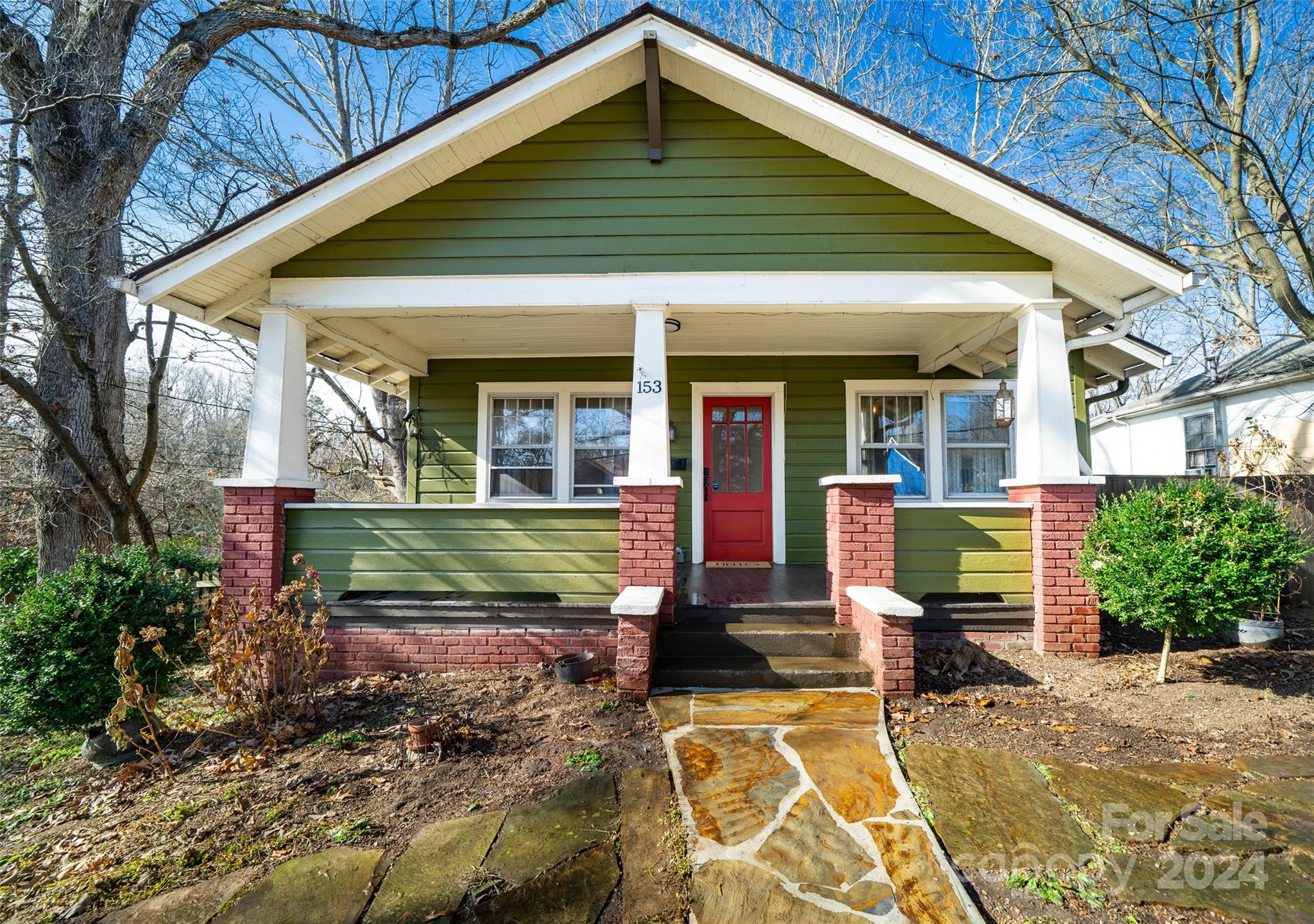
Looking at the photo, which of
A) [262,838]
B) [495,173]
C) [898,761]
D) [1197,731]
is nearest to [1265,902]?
[898,761]

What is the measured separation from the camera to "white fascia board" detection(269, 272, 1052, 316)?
16.8 ft

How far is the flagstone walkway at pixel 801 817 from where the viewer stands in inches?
94.3

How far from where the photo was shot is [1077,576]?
493cm

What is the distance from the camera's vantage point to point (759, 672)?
4.39 m

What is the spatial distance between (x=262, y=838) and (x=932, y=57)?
7.08 metres

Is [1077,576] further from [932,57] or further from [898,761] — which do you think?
[932,57]

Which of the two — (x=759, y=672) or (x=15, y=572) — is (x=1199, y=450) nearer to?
(x=759, y=672)

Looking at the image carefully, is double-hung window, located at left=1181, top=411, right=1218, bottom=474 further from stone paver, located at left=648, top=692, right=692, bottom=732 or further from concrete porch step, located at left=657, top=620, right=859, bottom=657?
stone paver, located at left=648, top=692, right=692, bottom=732

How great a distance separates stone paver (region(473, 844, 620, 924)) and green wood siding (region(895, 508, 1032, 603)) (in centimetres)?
345

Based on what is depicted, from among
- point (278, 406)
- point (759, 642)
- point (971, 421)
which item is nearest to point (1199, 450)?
point (971, 421)

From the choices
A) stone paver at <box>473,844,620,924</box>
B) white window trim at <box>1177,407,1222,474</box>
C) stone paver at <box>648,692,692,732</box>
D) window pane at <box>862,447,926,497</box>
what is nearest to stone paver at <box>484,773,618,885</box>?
stone paver at <box>473,844,620,924</box>

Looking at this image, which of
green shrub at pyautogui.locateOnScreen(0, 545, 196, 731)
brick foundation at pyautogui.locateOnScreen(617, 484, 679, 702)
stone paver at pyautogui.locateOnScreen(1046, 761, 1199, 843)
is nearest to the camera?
stone paver at pyautogui.locateOnScreen(1046, 761, 1199, 843)

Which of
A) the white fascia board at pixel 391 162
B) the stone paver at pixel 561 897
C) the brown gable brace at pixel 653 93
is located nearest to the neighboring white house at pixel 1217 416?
the brown gable brace at pixel 653 93

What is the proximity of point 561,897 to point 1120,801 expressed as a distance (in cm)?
270
